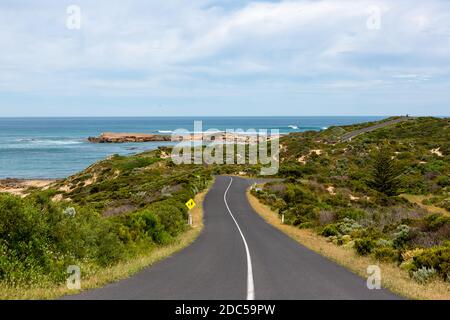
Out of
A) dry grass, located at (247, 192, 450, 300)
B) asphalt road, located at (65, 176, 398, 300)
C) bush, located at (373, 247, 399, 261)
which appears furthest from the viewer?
bush, located at (373, 247, 399, 261)

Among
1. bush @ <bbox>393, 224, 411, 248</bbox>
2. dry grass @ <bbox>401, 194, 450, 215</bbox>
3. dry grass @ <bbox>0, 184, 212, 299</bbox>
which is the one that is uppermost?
dry grass @ <bbox>0, 184, 212, 299</bbox>

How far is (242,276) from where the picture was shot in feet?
37.5

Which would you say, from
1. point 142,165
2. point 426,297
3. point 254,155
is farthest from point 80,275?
point 254,155

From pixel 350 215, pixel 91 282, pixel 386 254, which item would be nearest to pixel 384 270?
pixel 386 254

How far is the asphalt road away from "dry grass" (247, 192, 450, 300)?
1.48 ft

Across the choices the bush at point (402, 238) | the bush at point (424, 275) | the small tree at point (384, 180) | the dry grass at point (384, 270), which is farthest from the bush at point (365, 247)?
the small tree at point (384, 180)

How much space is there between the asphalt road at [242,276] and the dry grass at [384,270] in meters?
0.45

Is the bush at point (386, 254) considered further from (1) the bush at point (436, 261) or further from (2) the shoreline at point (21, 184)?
(2) the shoreline at point (21, 184)

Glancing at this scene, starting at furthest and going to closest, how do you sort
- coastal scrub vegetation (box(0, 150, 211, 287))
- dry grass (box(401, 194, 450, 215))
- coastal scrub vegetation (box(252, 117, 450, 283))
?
dry grass (box(401, 194, 450, 215))
coastal scrub vegetation (box(252, 117, 450, 283))
coastal scrub vegetation (box(0, 150, 211, 287))

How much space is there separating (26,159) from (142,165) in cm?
4001

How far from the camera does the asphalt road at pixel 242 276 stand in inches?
364

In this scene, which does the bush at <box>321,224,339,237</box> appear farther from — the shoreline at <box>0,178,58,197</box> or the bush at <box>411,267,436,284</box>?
the shoreline at <box>0,178,58,197</box>

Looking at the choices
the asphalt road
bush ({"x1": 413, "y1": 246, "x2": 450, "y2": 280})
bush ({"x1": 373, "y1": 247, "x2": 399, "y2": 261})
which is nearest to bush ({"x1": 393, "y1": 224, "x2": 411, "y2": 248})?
bush ({"x1": 373, "y1": 247, "x2": 399, "y2": 261})

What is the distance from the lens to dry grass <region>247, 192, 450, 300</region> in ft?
33.3
